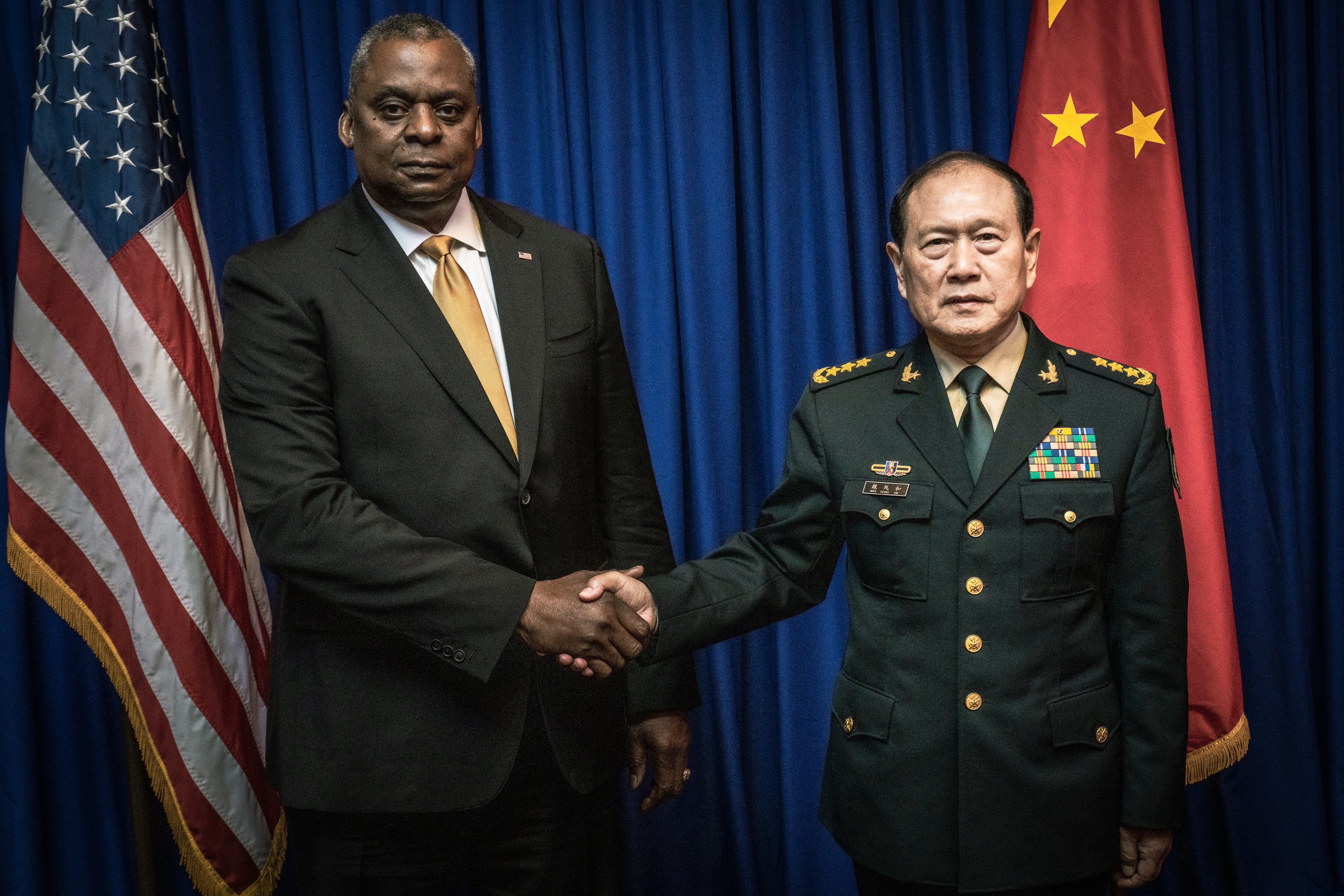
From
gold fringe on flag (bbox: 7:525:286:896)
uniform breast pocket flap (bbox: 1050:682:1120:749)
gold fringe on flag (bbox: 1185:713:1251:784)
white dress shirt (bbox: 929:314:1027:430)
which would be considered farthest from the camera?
gold fringe on flag (bbox: 1185:713:1251:784)

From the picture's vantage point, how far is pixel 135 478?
7.18 feet

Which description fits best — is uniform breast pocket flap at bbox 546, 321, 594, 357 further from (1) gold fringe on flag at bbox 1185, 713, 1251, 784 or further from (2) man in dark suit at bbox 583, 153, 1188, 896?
(1) gold fringe on flag at bbox 1185, 713, 1251, 784

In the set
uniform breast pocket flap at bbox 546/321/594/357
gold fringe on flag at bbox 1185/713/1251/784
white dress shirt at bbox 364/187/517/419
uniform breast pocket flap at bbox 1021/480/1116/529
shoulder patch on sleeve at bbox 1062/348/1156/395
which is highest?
white dress shirt at bbox 364/187/517/419

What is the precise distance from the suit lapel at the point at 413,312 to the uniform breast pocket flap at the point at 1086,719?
3.06ft

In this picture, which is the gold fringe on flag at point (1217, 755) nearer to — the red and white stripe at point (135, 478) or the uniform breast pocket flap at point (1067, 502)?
the uniform breast pocket flap at point (1067, 502)

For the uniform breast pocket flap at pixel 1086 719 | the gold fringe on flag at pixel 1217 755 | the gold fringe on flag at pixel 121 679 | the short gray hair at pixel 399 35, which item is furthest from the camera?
the gold fringe on flag at pixel 1217 755

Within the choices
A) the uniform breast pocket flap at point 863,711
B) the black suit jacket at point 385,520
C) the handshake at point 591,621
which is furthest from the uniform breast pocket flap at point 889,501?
the black suit jacket at point 385,520

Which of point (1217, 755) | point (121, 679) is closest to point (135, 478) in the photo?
point (121, 679)

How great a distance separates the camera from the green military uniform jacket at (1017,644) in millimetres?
1524

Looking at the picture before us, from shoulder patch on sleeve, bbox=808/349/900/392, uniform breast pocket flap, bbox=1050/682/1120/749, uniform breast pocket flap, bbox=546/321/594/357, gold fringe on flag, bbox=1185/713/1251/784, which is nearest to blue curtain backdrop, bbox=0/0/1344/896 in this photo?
gold fringe on flag, bbox=1185/713/1251/784

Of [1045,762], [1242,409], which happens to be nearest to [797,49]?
[1242,409]

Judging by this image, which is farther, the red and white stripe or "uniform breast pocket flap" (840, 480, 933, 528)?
the red and white stripe

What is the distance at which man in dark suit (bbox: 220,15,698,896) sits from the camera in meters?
1.62

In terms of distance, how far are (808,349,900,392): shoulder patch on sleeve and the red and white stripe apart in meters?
1.38
